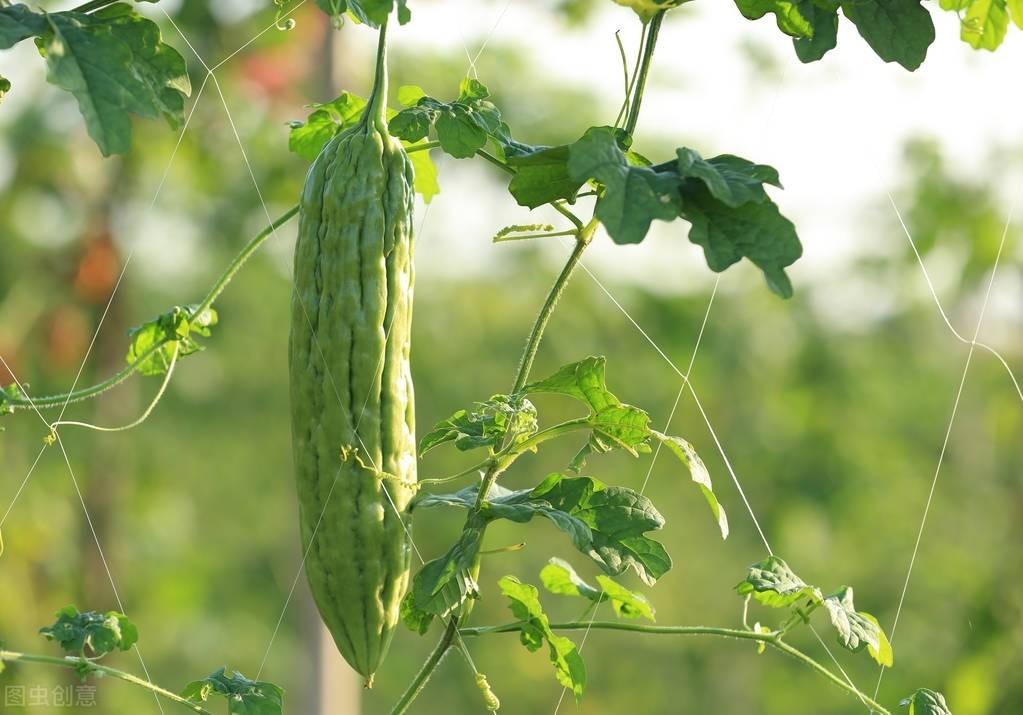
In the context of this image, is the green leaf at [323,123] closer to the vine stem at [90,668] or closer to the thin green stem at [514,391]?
the thin green stem at [514,391]

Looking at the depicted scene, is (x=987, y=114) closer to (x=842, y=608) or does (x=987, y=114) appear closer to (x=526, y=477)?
(x=842, y=608)

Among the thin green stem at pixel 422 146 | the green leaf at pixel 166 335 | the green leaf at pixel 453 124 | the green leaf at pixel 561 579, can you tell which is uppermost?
the green leaf at pixel 453 124

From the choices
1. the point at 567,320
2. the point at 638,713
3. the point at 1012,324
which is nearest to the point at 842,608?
the point at 1012,324

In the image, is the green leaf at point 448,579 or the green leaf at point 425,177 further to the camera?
the green leaf at point 425,177

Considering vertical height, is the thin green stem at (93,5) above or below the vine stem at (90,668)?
above

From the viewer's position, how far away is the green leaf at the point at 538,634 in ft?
4.00

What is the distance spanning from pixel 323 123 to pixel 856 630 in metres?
0.79

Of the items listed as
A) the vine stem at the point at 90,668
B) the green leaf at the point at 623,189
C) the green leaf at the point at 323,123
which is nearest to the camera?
the green leaf at the point at 623,189

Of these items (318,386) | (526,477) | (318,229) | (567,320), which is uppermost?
(318,229)

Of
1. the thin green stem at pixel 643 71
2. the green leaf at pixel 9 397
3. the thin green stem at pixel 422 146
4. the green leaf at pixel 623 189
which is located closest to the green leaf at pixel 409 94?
the thin green stem at pixel 422 146

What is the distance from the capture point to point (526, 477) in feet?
32.9

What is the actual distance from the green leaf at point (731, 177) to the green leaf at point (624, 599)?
1.42 feet

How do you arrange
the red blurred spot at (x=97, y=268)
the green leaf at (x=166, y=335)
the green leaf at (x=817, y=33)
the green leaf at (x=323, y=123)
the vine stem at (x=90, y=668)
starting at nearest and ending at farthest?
the vine stem at (x=90, y=668), the green leaf at (x=817, y=33), the green leaf at (x=166, y=335), the green leaf at (x=323, y=123), the red blurred spot at (x=97, y=268)

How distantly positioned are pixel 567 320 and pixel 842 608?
6.33 meters
